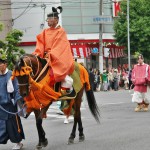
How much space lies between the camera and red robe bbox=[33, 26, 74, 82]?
33.6 ft

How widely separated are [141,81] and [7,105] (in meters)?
8.84

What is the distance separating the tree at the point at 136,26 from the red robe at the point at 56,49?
34.7 m

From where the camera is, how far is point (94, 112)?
12.1m

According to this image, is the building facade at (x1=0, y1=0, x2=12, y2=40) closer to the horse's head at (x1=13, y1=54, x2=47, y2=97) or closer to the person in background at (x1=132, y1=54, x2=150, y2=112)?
the person in background at (x1=132, y1=54, x2=150, y2=112)

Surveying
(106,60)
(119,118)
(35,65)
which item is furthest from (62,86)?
(106,60)

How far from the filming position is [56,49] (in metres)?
10.4

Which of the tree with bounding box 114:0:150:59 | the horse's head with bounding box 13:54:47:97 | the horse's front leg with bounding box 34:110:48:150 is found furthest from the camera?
the tree with bounding box 114:0:150:59

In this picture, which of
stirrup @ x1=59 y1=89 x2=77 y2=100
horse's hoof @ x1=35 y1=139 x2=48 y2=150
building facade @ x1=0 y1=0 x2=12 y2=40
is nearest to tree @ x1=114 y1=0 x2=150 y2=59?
building facade @ x1=0 y1=0 x2=12 y2=40

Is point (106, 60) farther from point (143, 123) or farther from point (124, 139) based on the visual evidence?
point (124, 139)

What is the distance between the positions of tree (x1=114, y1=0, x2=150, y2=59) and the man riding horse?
34.6 meters

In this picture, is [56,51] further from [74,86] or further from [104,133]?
[104,133]

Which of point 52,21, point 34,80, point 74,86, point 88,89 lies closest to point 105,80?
point 88,89

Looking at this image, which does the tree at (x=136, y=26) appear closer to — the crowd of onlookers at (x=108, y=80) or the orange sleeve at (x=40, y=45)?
the crowd of onlookers at (x=108, y=80)

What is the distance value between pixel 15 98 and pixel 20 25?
40730 mm
